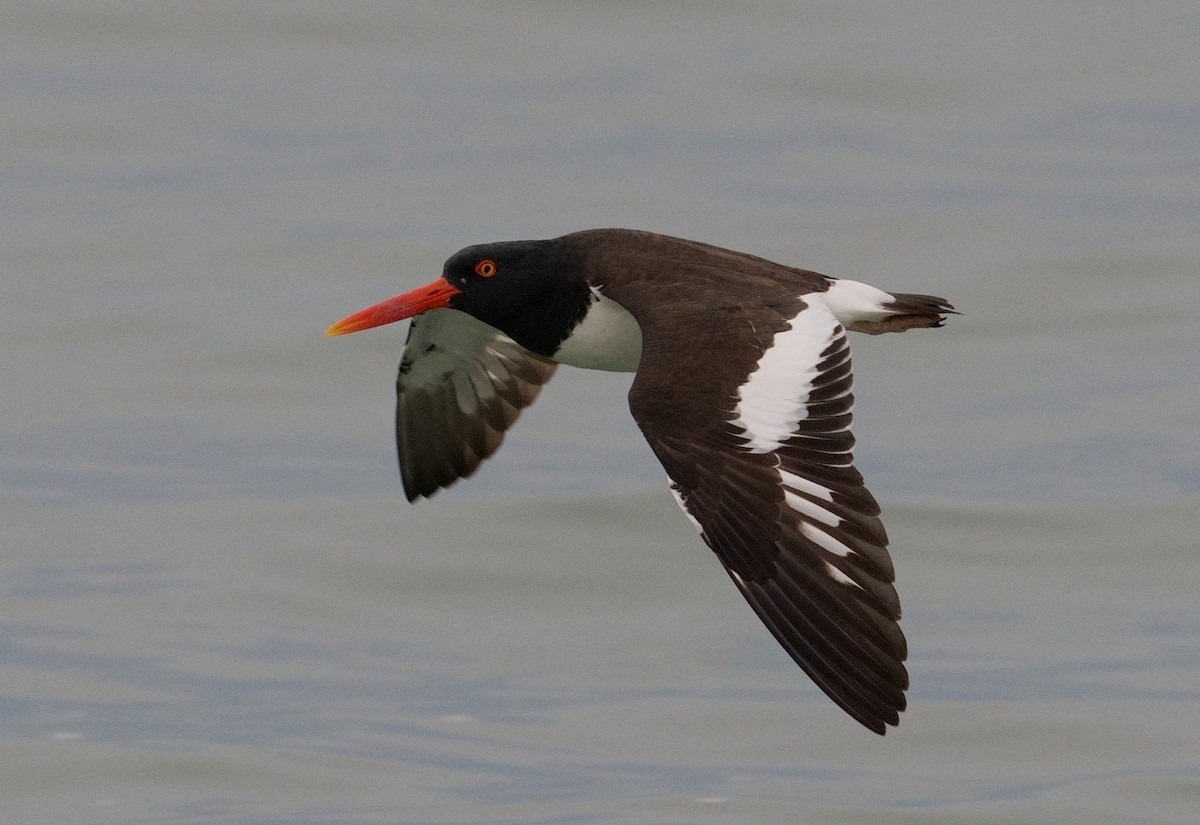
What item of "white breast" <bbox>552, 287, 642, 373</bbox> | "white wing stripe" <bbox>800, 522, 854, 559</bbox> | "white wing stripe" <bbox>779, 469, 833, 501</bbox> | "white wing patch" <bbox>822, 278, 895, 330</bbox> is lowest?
"white wing stripe" <bbox>800, 522, 854, 559</bbox>

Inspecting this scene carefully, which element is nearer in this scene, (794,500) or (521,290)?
(794,500)

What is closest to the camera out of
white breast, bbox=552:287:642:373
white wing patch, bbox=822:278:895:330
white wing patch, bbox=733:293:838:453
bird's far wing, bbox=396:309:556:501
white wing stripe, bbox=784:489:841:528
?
white wing stripe, bbox=784:489:841:528

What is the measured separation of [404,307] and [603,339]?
93 centimetres

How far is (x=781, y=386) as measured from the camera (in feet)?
28.1

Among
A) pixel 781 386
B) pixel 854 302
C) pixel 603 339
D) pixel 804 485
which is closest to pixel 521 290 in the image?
pixel 603 339

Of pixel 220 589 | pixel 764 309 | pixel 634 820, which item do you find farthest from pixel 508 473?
pixel 764 309

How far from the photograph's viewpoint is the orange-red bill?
10.2 metres

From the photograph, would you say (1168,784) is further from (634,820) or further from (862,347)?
(862,347)

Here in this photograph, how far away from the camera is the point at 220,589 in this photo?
15.9m

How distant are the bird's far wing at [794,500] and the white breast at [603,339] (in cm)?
104

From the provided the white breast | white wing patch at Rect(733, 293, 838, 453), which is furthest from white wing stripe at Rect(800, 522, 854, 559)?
the white breast

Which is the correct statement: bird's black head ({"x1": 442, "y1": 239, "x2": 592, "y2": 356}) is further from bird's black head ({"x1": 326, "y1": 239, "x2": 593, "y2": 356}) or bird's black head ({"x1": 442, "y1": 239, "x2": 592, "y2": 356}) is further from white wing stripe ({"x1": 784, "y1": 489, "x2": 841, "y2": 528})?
white wing stripe ({"x1": 784, "y1": 489, "x2": 841, "y2": 528})

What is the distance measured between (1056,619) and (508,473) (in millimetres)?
4239

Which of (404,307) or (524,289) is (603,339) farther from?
(404,307)
